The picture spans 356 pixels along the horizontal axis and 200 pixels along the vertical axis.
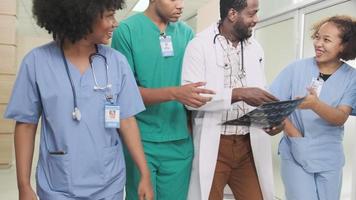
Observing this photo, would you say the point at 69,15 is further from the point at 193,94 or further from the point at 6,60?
the point at 6,60

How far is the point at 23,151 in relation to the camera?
1.19 metres

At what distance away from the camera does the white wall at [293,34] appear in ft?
9.83

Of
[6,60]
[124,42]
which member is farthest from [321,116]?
[6,60]

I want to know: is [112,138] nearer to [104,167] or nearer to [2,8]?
[104,167]

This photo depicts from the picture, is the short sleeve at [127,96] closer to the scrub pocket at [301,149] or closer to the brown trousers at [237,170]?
the brown trousers at [237,170]

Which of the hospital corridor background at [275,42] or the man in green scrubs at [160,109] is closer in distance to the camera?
the man in green scrubs at [160,109]

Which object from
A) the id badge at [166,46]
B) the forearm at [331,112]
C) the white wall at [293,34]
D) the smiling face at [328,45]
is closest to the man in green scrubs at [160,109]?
the id badge at [166,46]

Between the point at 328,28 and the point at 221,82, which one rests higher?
the point at 328,28

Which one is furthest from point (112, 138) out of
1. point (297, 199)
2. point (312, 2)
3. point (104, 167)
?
point (312, 2)

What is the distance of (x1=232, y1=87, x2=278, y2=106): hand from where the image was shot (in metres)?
1.41

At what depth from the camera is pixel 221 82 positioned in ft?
5.02

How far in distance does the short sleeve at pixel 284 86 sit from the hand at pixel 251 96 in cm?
46

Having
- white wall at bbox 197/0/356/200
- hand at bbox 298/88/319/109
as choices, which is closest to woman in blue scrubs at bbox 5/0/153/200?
hand at bbox 298/88/319/109

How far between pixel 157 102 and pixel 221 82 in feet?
0.89
